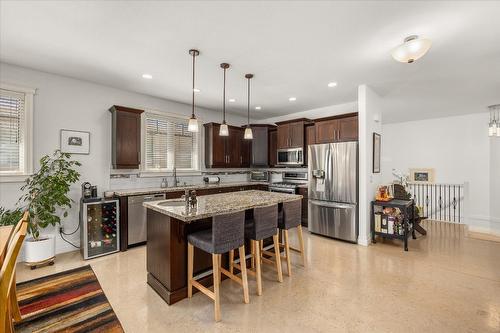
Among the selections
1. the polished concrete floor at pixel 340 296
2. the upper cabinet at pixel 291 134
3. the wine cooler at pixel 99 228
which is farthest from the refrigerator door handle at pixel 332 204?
the wine cooler at pixel 99 228

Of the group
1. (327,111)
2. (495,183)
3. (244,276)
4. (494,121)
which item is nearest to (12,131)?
(244,276)

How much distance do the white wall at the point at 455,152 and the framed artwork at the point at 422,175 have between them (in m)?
0.12

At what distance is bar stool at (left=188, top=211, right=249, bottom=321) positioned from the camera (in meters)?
2.17

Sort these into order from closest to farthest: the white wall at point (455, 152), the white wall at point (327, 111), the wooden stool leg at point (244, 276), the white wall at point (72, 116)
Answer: the wooden stool leg at point (244, 276), the white wall at point (72, 116), the white wall at point (327, 111), the white wall at point (455, 152)

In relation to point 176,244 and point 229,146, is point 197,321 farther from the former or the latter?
point 229,146

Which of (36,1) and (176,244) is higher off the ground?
(36,1)

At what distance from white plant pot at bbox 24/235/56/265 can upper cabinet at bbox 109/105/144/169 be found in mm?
1424

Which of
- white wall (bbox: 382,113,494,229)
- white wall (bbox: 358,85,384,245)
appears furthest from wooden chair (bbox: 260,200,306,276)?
white wall (bbox: 382,113,494,229)

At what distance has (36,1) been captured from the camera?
2.02 metres

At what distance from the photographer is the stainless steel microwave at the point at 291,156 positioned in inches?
216

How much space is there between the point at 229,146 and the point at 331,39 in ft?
12.0

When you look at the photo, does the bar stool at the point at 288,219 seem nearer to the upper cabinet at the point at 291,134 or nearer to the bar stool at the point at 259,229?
the bar stool at the point at 259,229

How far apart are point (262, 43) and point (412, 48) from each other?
5.17 feet

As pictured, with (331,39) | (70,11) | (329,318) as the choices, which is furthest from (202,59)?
(329,318)
